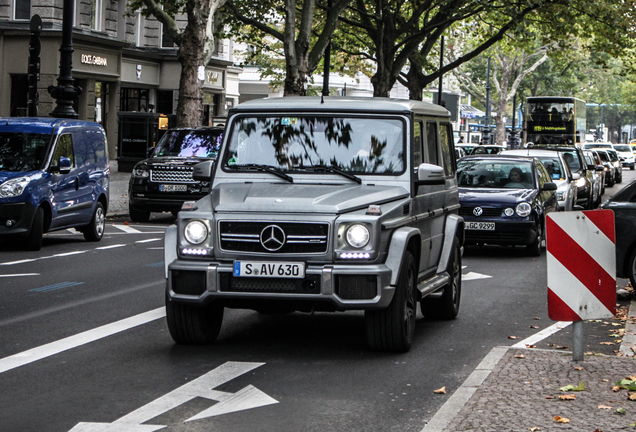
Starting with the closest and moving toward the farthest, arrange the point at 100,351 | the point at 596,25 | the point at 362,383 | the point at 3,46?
1. the point at 362,383
2. the point at 100,351
3. the point at 3,46
4. the point at 596,25

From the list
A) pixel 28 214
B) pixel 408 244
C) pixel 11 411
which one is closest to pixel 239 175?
pixel 408 244

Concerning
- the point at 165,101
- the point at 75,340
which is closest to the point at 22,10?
the point at 165,101

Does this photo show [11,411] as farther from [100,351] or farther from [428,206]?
[428,206]

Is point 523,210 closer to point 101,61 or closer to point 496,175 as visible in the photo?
point 496,175

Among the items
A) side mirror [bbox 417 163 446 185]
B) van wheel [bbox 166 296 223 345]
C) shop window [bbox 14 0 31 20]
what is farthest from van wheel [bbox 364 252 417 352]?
shop window [bbox 14 0 31 20]

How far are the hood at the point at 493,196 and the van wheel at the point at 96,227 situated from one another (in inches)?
231

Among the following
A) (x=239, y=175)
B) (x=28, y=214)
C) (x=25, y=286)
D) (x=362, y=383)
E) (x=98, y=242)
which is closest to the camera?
(x=362, y=383)

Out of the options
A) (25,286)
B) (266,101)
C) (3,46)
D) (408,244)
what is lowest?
(25,286)

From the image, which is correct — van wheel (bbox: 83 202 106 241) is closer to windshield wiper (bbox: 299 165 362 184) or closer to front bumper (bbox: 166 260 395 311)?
windshield wiper (bbox: 299 165 362 184)

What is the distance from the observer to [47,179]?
50.3 feet

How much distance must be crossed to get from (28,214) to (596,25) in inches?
1254

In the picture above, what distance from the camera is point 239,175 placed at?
8.23m

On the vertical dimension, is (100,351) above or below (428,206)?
below

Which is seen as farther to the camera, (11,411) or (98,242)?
(98,242)
